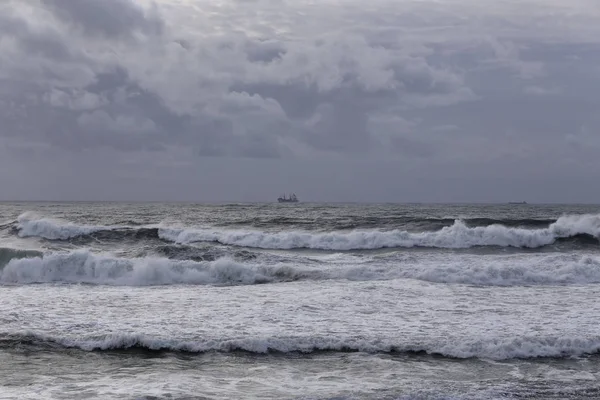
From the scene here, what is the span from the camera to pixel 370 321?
1302 cm

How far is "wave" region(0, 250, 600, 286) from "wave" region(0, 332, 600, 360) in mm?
7285

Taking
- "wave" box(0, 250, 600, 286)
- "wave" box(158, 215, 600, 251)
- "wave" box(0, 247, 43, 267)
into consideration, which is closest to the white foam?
"wave" box(158, 215, 600, 251)

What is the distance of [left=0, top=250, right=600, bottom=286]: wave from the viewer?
18.9 metres

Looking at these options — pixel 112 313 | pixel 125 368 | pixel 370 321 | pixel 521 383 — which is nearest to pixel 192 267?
pixel 112 313

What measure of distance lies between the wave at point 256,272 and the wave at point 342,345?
7.29 metres

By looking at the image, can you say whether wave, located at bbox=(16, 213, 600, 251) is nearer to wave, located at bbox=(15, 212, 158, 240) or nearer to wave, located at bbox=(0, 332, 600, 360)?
wave, located at bbox=(15, 212, 158, 240)

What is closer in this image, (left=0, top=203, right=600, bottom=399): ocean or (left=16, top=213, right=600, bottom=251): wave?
(left=0, top=203, right=600, bottom=399): ocean

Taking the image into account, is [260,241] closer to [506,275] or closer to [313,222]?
[313,222]

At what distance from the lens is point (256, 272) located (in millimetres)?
19875

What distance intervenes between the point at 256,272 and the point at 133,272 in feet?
12.8

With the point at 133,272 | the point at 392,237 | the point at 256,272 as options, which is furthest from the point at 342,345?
the point at 392,237

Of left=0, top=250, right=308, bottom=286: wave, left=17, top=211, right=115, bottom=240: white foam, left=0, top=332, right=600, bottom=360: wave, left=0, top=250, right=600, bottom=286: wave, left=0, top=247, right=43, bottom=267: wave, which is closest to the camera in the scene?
left=0, top=332, right=600, bottom=360: wave

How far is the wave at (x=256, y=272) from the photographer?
1889cm

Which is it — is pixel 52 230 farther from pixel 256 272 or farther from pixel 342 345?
pixel 342 345
